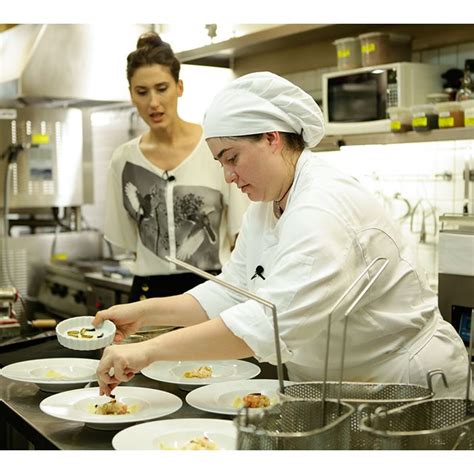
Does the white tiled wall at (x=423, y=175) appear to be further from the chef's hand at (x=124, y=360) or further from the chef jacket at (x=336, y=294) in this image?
the chef's hand at (x=124, y=360)

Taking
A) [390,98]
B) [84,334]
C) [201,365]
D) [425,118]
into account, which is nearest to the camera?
[84,334]

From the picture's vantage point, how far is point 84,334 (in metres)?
1.82

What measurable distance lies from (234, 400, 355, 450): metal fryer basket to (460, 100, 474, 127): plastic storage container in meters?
1.77

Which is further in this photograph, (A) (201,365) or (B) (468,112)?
(B) (468,112)

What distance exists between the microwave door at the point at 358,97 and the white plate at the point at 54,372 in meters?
1.77

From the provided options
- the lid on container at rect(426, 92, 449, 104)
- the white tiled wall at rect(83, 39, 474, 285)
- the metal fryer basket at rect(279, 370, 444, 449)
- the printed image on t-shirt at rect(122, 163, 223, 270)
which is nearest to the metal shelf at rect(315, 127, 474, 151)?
the lid on container at rect(426, 92, 449, 104)

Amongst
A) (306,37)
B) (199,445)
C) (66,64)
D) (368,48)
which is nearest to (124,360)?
(199,445)

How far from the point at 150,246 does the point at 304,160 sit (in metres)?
1.23

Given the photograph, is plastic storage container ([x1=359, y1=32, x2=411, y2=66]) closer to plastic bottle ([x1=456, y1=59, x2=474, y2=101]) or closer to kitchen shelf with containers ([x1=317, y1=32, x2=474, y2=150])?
kitchen shelf with containers ([x1=317, y1=32, x2=474, y2=150])

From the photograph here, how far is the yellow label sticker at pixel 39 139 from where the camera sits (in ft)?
16.0

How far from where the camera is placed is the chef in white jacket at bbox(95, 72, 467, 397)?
4.98 ft

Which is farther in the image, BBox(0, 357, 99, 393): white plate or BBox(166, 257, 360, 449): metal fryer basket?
BBox(0, 357, 99, 393): white plate

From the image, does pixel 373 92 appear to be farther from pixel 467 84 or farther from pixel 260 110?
pixel 260 110

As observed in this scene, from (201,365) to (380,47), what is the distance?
73.2 inches
